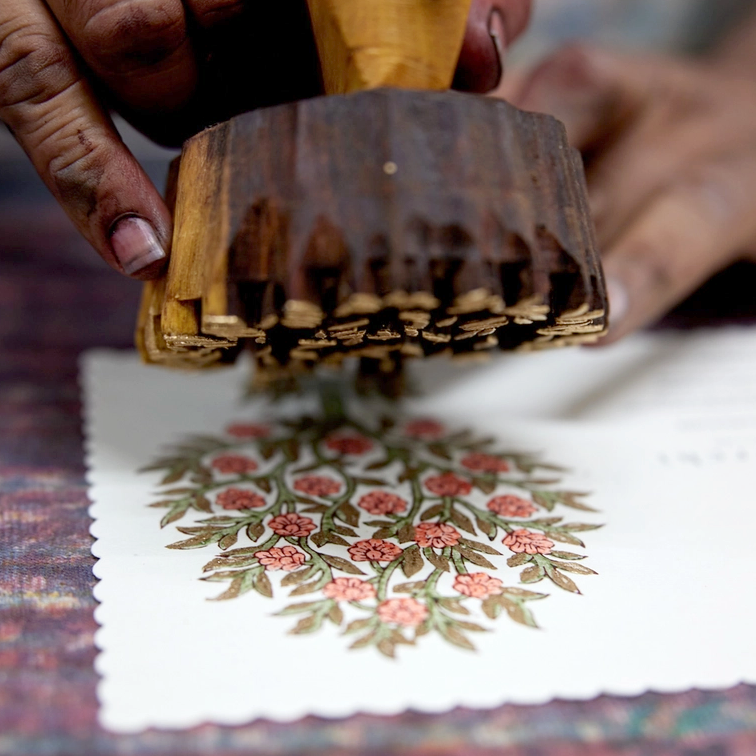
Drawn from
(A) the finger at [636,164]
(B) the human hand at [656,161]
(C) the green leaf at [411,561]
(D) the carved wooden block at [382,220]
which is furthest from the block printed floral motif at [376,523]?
(A) the finger at [636,164]

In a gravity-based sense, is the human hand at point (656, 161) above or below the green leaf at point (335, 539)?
above

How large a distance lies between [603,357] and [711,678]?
0.63 meters

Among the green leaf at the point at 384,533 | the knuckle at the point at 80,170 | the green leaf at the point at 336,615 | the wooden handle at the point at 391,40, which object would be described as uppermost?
the wooden handle at the point at 391,40

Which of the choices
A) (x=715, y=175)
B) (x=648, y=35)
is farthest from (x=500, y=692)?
(x=648, y=35)

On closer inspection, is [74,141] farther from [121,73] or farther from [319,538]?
[319,538]

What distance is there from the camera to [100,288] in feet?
3.99

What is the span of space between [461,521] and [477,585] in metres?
0.10

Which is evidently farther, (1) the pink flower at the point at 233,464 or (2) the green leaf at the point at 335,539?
(1) the pink flower at the point at 233,464

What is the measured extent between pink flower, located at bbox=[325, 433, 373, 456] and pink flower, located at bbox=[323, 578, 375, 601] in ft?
0.80

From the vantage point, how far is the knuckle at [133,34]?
573 millimetres

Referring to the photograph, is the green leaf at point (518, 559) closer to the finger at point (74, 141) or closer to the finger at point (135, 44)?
the finger at point (74, 141)

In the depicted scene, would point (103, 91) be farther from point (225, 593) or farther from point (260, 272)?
point (225, 593)

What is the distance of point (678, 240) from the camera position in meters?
0.92

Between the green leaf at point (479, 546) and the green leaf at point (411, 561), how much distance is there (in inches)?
1.6
